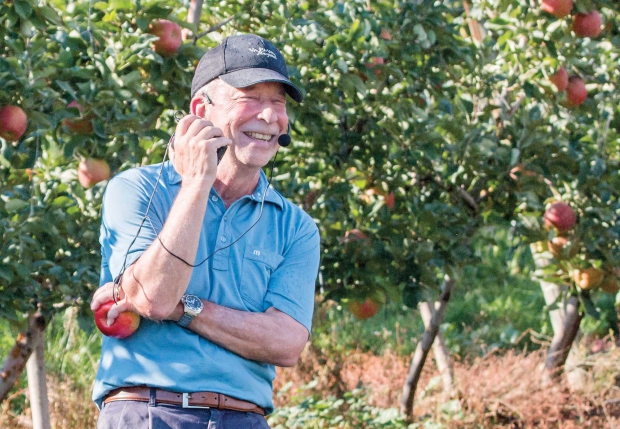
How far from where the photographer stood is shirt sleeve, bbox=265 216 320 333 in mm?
2049

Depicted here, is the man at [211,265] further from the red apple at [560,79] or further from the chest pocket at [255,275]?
the red apple at [560,79]

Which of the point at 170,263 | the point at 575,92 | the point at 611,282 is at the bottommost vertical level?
the point at 611,282

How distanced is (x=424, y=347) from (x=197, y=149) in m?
3.31

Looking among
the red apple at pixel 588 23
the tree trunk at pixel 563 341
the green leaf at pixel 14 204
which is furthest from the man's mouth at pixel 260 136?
the tree trunk at pixel 563 341

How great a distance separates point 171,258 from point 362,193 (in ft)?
8.12

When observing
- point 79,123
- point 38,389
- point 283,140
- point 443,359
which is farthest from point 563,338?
point 283,140

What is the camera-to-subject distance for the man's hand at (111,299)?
1.84 m

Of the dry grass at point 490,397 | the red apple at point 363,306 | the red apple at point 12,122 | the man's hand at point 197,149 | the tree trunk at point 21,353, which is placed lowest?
the dry grass at point 490,397

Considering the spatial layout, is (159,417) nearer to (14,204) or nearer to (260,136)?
(260,136)

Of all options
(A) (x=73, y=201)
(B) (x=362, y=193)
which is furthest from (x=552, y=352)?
(A) (x=73, y=201)

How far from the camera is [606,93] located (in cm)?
457

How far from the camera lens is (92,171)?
139 inches

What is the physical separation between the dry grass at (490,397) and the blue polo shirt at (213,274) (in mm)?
3200

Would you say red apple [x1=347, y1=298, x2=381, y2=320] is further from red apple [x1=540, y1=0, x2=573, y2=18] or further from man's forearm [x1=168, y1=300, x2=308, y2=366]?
man's forearm [x1=168, y1=300, x2=308, y2=366]
